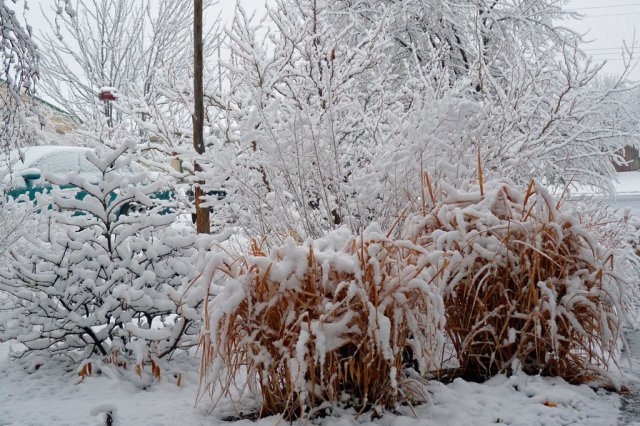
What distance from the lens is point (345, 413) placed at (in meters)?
2.76

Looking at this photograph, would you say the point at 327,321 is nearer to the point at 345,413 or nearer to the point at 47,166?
the point at 345,413

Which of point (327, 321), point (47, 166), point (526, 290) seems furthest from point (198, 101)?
point (47, 166)

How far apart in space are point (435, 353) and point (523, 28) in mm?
8463

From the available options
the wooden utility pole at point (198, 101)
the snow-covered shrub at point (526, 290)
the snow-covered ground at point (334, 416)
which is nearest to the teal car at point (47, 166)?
the wooden utility pole at point (198, 101)

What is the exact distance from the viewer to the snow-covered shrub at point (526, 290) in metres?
3.13

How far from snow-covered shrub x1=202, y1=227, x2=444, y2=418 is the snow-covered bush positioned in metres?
0.82

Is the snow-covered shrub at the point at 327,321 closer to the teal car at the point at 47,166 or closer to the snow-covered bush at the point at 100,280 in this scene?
the snow-covered bush at the point at 100,280

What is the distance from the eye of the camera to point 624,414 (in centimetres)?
286

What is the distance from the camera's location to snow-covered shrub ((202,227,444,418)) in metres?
2.66

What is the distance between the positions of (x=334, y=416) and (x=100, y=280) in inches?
73.3

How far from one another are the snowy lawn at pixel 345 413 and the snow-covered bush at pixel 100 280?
0.30 metres

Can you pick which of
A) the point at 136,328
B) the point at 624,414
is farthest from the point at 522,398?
the point at 136,328

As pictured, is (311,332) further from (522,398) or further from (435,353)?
(522,398)

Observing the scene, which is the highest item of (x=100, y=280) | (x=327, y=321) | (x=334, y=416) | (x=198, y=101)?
(x=198, y=101)
